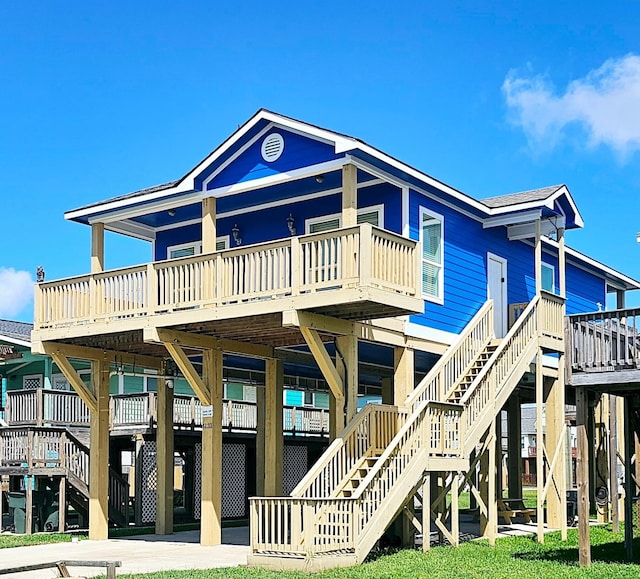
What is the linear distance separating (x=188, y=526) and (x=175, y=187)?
9.24 meters

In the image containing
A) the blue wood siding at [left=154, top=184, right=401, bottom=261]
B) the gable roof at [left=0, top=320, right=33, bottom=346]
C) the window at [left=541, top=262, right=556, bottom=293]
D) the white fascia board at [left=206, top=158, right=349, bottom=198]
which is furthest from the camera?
the gable roof at [left=0, top=320, right=33, bottom=346]

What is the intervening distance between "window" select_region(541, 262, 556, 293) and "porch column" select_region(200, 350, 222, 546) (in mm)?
9078

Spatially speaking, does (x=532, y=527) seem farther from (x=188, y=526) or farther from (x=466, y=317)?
(x=188, y=526)

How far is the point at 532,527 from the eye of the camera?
23781 mm

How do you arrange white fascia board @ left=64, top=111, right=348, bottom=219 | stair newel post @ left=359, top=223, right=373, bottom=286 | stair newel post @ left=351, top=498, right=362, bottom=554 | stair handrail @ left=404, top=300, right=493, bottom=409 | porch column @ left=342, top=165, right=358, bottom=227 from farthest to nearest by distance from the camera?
stair handrail @ left=404, top=300, right=493, bottom=409 < white fascia board @ left=64, top=111, right=348, bottom=219 < porch column @ left=342, top=165, right=358, bottom=227 < stair newel post @ left=359, top=223, right=373, bottom=286 < stair newel post @ left=351, top=498, right=362, bottom=554

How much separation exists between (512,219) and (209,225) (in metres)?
6.51

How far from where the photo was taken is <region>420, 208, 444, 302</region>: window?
20609mm

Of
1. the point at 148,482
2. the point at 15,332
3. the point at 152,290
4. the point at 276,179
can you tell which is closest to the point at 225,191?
the point at 276,179

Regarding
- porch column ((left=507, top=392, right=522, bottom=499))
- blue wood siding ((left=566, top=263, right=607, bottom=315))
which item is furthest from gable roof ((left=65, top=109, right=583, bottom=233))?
porch column ((left=507, top=392, right=522, bottom=499))

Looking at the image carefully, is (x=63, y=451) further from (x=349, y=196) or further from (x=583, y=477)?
(x=583, y=477)

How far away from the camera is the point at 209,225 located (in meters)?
20.2

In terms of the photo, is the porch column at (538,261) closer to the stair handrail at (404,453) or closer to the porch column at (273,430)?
the stair handrail at (404,453)

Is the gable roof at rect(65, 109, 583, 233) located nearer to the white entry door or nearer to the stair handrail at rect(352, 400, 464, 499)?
the white entry door

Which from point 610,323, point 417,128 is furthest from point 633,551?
point 417,128
